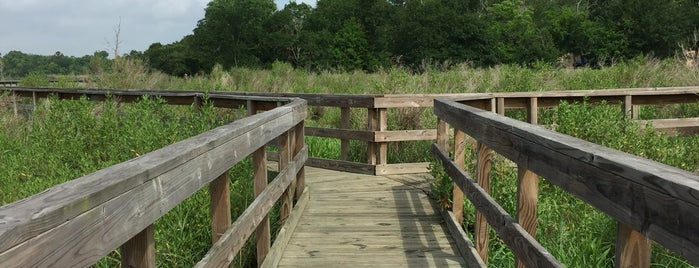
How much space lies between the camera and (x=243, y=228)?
3.15 metres

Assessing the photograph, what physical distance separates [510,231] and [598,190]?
1.15m

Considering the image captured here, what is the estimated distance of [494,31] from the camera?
6425 centimetres

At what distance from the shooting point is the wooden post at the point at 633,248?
1749 mm

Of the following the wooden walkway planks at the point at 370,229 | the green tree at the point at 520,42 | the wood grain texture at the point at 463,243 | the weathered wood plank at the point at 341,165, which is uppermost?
the green tree at the point at 520,42

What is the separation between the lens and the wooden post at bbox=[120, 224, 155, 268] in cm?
184

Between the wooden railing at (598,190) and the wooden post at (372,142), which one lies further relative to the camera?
the wooden post at (372,142)

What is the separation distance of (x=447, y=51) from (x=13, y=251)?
58.9 m

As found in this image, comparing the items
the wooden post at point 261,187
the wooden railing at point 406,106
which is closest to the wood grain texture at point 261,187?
the wooden post at point 261,187

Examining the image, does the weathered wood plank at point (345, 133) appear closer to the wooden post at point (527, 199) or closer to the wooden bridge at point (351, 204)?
the wooden bridge at point (351, 204)

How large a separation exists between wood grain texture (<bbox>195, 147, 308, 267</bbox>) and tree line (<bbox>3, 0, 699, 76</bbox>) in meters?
40.1

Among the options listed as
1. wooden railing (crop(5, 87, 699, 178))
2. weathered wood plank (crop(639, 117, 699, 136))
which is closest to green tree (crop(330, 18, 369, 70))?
weathered wood plank (crop(639, 117, 699, 136))

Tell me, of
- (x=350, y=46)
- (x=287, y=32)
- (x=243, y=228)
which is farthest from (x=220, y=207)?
(x=287, y=32)

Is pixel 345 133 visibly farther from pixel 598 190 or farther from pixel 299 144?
pixel 598 190

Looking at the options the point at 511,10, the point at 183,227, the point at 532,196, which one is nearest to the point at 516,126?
the point at 532,196
